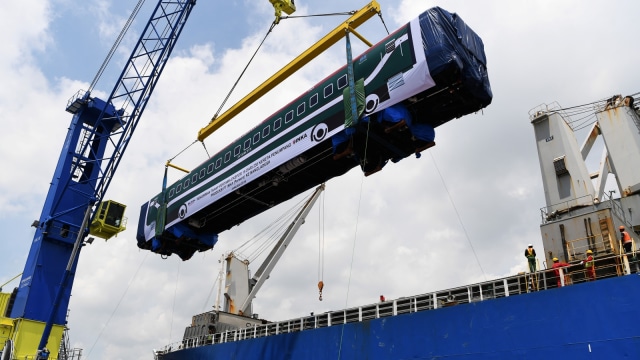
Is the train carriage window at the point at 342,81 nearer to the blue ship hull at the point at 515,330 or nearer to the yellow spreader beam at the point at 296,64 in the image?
the yellow spreader beam at the point at 296,64

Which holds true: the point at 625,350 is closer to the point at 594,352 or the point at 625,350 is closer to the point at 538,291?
the point at 594,352

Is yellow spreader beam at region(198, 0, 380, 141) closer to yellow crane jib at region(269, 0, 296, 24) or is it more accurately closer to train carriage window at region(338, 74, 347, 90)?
train carriage window at region(338, 74, 347, 90)

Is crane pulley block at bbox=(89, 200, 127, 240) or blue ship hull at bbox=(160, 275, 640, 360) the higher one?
crane pulley block at bbox=(89, 200, 127, 240)

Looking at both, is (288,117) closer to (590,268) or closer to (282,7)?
(282,7)

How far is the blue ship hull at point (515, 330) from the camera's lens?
42.7 ft

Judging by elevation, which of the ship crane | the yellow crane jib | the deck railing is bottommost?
the deck railing

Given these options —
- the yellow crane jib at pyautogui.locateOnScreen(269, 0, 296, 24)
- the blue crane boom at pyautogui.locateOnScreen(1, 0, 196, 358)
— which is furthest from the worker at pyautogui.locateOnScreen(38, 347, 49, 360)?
the yellow crane jib at pyautogui.locateOnScreen(269, 0, 296, 24)

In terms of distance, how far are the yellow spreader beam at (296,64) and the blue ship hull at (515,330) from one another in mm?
11700

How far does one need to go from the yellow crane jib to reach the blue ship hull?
16.1 metres

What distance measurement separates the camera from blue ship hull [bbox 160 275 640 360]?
13016 millimetres

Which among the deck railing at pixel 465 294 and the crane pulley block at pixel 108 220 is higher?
the crane pulley block at pixel 108 220

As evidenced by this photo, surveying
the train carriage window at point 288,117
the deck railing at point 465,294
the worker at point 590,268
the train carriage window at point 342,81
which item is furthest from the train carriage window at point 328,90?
the worker at point 590,268

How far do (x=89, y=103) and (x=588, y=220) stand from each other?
2682 cm

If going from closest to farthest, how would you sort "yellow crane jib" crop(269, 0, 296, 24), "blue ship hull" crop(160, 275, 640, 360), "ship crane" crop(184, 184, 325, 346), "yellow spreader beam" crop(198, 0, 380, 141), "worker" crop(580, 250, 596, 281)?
1. "blue ship hull" crop(160, 275, 640, 360)
2. "worker" crop(580, 250, 596, 281)
3. "yellow spreader beam" crop(198, 0, 380, 141)
4. "yellow crane jib" crop(269, 0, 296, 24)
5. "ship crane" crop(184, 184, 325, 346)
